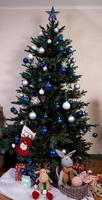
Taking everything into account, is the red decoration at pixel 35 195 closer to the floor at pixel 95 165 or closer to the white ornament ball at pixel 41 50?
the floor at pixel 95 165

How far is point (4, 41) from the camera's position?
11.2ft

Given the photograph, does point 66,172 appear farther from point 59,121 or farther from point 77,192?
point 59,121

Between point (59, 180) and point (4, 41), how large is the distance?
5.90 feet

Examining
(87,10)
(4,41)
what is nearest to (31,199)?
(4,41)

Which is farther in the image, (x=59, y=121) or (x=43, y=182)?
(x=59, y=121)

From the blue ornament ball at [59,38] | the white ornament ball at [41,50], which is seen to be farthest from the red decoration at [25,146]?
the blue ornament ball at [59,38]

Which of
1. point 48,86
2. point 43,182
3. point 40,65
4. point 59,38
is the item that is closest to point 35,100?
point 48,86

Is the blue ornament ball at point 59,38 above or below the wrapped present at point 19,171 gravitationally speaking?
above

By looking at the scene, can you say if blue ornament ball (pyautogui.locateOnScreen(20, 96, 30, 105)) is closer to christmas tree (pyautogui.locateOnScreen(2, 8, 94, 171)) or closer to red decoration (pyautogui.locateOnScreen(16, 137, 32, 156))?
christmas tree (pyautogui.locateOnScreen(2, 8, 94, 171))

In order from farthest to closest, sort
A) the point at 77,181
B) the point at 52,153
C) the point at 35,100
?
1. the point at 35,100
2. the point at 52,153
3. the point at 77,181

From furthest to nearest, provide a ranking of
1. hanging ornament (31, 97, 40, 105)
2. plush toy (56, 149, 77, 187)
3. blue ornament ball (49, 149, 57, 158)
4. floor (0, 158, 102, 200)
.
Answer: floor (0, 158, 102, 200), hanging ornament (31, 97, 40, 105), blue ornament ball (49, 149, 57, 158), plush toy (56, 149, 77, 187)

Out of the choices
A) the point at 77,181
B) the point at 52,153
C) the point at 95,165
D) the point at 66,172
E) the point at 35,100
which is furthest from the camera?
the point at 95,165

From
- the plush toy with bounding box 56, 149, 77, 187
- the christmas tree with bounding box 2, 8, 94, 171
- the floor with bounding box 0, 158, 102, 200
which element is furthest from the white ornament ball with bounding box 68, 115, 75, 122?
the floor with bounding box 0, 158, 102, 200

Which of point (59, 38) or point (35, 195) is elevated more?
point (59, 38)
